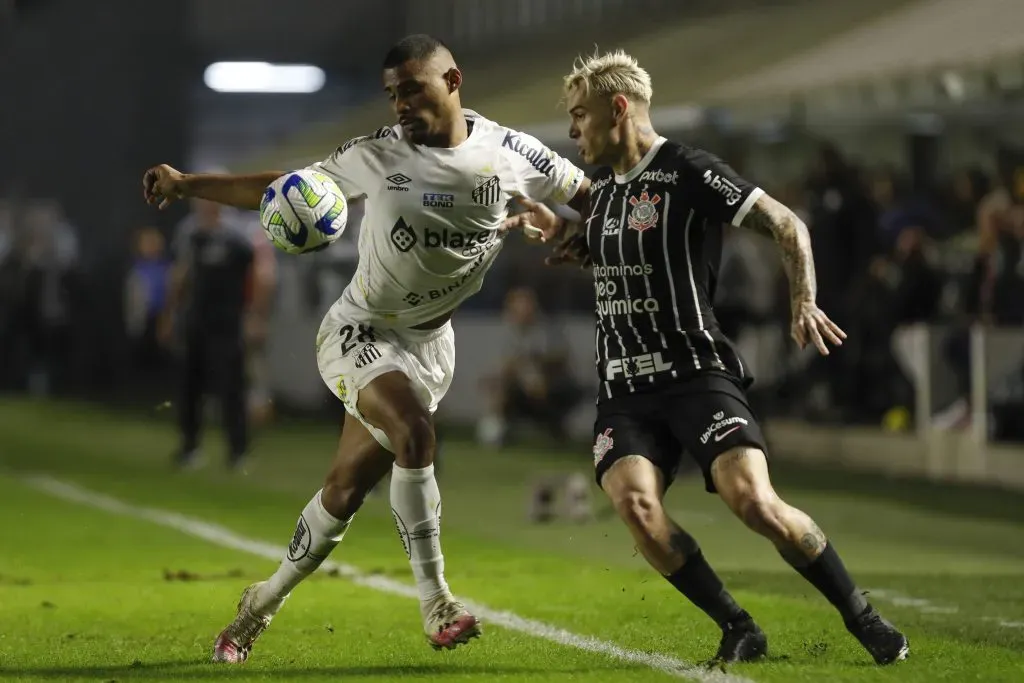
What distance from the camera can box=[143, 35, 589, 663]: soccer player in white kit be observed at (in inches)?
285

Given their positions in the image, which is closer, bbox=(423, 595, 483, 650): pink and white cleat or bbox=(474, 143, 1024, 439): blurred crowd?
bbox=(423, 595, 483, 650): pink and white cleat

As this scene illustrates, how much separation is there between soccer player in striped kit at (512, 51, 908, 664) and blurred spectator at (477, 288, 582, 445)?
42.6 ft

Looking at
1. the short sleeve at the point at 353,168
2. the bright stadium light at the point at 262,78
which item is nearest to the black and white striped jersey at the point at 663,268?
the short sleeve at the point at 353,168

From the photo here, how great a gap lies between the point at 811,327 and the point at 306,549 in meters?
2.08

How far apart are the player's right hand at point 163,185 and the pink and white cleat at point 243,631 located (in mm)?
1499

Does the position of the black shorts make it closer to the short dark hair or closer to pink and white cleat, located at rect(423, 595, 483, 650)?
pink and white cleat, located at rect(423, 595, 483, 650)

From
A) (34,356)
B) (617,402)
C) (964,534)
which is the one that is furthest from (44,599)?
(34,356)

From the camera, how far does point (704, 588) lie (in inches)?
281

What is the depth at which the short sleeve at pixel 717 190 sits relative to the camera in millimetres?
7156

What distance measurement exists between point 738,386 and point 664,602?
2.27 meters

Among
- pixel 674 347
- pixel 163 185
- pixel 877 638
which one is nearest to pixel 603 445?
pixel 674 347

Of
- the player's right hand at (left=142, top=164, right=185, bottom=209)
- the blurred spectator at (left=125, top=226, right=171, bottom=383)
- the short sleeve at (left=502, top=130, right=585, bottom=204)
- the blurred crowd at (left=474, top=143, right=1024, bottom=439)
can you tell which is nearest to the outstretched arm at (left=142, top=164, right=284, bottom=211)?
the player's right hand at (left=142, top=164, right=185, bottom=209)

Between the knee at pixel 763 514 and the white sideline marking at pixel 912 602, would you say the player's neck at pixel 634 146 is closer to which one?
the knee at pixel 763 514

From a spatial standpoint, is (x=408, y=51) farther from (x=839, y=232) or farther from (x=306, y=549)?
(x=839, y=232)
